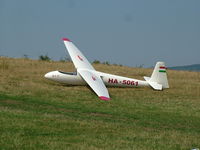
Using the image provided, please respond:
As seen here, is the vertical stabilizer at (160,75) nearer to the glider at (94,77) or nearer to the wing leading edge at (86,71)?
the glider at (94,77)

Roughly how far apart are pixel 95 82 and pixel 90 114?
763cm

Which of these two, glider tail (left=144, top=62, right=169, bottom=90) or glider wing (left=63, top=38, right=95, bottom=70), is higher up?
glider wing (left=63, top=38, right=95, bottom=70)

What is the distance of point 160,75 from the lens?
2898 cm

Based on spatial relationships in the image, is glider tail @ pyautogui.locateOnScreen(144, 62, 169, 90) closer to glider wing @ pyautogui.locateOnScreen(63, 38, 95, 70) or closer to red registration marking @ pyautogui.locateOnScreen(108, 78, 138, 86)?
red registration marking @ pyautogui.locateOnScreen(108, 78, 138, 86)

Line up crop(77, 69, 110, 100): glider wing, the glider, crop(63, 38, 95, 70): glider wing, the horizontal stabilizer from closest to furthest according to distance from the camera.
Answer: crop(77, 69, 110, 100): glider wing, the glider, the horizontal stabilizer, crop(63, 38, 95, 70): glider wing

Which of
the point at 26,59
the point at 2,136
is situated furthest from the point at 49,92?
the point at 26,59

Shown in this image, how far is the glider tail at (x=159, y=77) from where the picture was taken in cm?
2864

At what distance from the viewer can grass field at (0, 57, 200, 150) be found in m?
10.8

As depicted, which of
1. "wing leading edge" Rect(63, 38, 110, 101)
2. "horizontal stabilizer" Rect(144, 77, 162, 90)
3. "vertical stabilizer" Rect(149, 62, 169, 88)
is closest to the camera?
"wing leading edge" Rect(63, 38, 110, 101)

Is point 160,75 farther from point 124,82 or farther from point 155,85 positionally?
point 124,82

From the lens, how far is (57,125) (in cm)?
1315

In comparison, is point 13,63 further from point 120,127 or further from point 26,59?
point 120,127

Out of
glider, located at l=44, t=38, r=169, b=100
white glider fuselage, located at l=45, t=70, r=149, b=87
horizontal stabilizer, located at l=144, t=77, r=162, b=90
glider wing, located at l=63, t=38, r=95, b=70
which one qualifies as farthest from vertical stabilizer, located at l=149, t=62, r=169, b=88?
glider wing, located at l=63, t=38, r=95, b=70

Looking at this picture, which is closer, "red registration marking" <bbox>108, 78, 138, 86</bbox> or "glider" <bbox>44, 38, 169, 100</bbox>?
"glider" <bbox>44, 38, 169, 100</bbox>
